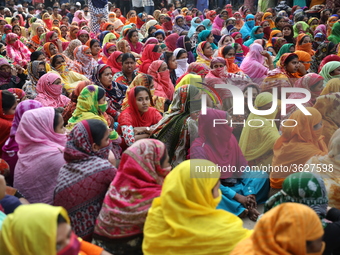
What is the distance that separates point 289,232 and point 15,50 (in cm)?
774

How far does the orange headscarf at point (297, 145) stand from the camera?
3.45 metres

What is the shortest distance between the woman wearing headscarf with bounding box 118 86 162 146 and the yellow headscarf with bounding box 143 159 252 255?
1998mm

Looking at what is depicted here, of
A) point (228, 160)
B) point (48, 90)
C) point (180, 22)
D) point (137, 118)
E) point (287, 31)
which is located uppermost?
point (180, 22)

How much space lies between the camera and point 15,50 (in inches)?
323

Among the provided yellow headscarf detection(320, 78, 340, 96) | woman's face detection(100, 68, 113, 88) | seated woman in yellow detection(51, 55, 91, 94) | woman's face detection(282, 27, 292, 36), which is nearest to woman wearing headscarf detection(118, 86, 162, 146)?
woman's face detection(100, 68, 113, 88)

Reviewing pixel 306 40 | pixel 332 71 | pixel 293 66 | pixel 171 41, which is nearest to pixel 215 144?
pixel 332 71

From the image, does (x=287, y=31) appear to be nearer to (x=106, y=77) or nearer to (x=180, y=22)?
(x=180, y=22)

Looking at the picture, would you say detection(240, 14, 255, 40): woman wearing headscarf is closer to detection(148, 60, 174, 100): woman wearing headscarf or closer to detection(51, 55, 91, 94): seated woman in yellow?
detection(148, 60, 174, 100): woman wearing headscarf

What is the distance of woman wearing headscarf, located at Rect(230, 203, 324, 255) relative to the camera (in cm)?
160

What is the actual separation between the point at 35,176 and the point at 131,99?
1559mm

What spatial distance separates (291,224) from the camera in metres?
1.60

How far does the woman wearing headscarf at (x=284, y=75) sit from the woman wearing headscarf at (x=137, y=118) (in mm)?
1924

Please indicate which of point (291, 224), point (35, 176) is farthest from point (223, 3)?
point (291, 224)

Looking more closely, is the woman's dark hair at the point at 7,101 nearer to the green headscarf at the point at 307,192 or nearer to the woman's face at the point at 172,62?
the green headscarf at the point at 307,192
